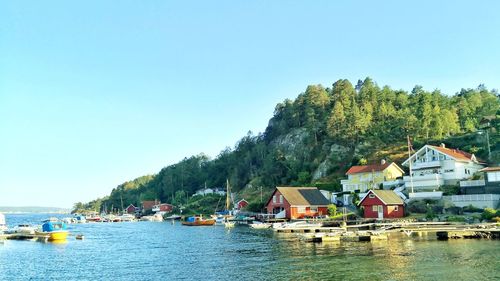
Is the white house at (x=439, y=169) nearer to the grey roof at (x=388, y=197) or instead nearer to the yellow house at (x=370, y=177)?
the grey roof at (x=388, y=197)

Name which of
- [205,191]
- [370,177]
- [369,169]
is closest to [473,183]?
[370,177]

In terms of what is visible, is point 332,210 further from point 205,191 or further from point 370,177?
point 205,191

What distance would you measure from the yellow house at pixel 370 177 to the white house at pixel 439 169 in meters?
5.85

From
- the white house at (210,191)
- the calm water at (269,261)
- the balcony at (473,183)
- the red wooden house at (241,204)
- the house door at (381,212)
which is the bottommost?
the calm water at (269,261)

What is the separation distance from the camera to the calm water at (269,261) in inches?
1139

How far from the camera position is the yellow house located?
80.3m

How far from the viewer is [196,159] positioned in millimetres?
183500

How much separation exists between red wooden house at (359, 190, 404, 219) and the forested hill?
75.1 ft

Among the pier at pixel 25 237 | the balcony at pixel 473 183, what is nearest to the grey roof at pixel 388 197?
the balcony at pixel 473 183

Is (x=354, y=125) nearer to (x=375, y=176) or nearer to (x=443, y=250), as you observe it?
(x=375, y=176)

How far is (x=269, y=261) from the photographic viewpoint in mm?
34969

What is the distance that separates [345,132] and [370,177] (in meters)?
29.2

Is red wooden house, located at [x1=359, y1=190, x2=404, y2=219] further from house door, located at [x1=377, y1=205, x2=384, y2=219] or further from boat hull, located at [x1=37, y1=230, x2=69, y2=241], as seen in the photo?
boat hull, located at [x1=37, y1=230, x2=69, y2=241]

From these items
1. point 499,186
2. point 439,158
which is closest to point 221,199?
point 439,158
